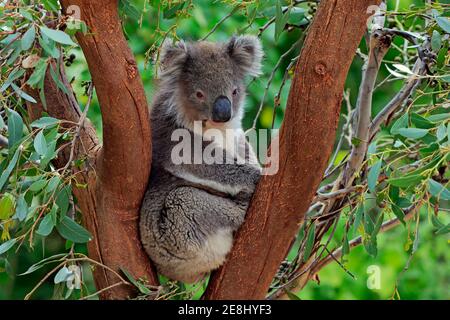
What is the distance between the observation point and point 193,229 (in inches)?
115

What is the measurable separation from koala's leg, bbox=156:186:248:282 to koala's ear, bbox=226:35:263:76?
676 millimetres

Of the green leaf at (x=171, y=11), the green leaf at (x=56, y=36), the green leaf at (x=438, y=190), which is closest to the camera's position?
the green leaf at (x=56, y=36)

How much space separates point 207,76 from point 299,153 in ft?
2.91

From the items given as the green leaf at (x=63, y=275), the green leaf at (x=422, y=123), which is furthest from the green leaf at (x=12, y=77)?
the green leaf at (x=422, y=123)

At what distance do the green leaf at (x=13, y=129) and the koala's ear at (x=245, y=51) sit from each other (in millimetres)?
1231

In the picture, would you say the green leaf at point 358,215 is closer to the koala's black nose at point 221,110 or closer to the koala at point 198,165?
the koala at point 198,165

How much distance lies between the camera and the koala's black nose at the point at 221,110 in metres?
3.00

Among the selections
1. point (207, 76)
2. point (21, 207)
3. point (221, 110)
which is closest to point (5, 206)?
point (21, 207)

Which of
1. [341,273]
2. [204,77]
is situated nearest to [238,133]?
[204,77]

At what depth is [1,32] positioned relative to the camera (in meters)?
2.23

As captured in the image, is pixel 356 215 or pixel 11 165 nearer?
pixel 11 165

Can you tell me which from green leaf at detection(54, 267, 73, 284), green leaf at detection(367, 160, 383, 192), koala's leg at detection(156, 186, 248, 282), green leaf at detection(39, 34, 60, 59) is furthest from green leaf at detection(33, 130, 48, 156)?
green leaf at detection(367, 160, 383, 192)

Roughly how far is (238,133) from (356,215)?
1.02 meters
